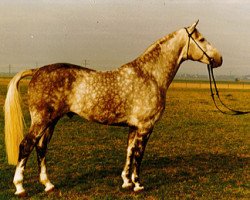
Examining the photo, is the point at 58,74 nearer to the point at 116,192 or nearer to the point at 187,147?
the point at 116,192

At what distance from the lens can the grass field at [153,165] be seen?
6.86 meters

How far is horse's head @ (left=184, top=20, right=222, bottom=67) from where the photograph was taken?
680 centimetres

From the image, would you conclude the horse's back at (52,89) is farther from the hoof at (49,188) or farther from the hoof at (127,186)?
the hoof at (127,186)

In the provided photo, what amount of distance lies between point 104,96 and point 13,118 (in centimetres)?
168

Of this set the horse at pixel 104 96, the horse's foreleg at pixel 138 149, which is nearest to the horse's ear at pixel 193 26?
the horse at pixel 104 96

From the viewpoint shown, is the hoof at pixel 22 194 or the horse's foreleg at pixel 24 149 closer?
the horse's foreleg at pixel 24 149

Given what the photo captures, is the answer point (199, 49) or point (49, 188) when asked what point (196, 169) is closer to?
point (199, 49)

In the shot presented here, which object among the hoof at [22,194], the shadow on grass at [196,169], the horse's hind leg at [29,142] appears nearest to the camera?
the horse's hind leg at [29,142]

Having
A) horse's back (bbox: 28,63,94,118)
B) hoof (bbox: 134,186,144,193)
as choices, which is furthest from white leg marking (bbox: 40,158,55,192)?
hoof (bbox: 134,186,144,193)

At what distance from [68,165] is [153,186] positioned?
2703 millimetres

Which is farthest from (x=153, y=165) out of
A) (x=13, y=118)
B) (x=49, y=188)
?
(x=13, y=118)

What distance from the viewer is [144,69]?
6707 millimetres

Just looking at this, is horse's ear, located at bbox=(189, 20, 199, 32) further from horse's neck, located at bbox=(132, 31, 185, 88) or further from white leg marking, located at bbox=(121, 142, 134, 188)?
white leg marking, located at bbox=(121, 142, 134, 188)

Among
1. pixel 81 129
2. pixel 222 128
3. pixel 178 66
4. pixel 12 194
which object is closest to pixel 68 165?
pixel 12 194
